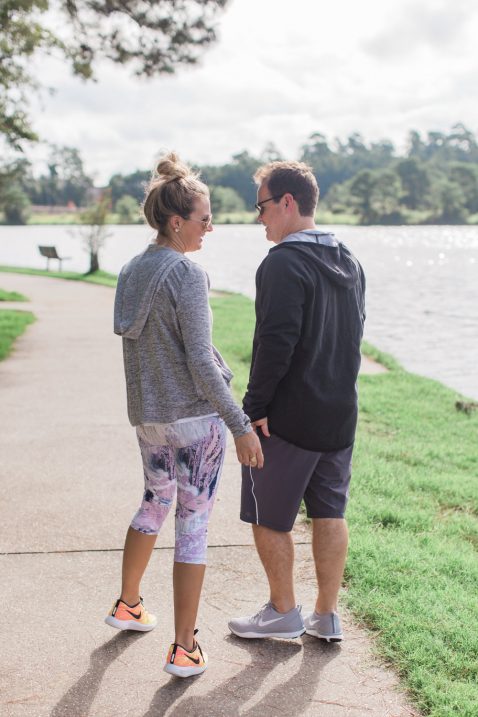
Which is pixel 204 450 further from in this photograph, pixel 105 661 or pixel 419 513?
pixel 419 513

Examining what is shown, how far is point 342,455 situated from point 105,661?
119cm

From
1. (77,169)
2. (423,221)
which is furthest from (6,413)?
(77,169)

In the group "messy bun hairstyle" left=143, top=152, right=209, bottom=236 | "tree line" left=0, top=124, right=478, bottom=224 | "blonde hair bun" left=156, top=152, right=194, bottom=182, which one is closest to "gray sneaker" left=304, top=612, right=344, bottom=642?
"messy bun hairstyle" left=143, top=152, right=209, bottom=236

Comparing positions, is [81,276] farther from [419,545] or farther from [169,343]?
[169,343]

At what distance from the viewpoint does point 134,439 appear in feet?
21.9

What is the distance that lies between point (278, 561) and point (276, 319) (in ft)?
3.15

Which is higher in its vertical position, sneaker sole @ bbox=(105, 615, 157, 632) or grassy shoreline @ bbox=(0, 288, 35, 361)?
sneaker sole @ bbox=(105, 615, 157, 632)

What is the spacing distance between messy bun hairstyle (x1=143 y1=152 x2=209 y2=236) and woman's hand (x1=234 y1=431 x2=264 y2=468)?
0.78 meters

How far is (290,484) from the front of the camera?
10.7 feet

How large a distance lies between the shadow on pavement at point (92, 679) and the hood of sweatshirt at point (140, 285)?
1214 mm

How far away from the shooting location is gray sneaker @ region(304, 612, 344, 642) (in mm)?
3328

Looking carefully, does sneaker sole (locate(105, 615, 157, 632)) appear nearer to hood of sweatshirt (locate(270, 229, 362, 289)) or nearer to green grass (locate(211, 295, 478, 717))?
green grass (locate(211, 295, 478, 717))

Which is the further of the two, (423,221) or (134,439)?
(423,221)

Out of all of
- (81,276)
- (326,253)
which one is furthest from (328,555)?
(81,276)
